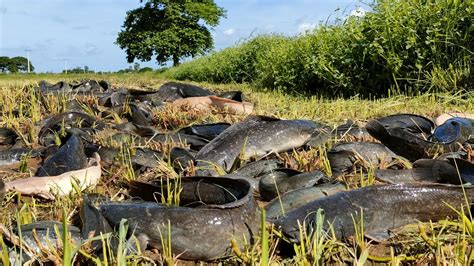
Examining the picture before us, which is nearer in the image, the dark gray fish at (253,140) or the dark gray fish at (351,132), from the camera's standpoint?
the dark gray fish at (253,140)

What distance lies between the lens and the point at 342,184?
2.64m

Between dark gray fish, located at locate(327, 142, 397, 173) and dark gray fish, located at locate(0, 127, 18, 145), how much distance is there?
276cm

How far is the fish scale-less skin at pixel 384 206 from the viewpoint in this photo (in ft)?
7.09

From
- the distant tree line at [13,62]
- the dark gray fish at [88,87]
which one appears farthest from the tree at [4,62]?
the dark gray fish at [88,87]

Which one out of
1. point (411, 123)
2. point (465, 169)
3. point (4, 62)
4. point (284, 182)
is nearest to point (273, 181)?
point (284, 182)

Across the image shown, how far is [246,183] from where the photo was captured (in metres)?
2.34

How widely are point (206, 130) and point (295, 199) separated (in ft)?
6.03

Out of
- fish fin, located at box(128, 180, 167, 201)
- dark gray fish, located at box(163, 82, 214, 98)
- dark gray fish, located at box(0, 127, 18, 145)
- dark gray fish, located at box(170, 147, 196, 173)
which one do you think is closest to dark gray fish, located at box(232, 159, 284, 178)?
dark gray fish, located at box(170, 147, 196, 173)

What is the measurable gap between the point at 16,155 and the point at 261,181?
2004 mm

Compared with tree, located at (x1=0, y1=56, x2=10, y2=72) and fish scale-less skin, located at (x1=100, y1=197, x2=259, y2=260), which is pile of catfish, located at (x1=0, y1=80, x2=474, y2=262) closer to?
fish scale-less skin, located at (x1=100, y1=197, x2=259, y2=260)

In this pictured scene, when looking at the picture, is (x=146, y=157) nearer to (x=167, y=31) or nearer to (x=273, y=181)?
(x=273, y=181)

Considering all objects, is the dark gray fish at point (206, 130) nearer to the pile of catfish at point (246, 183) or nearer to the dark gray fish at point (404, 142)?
the pile of catfish at point (246, 183)

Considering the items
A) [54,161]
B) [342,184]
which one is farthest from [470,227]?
[54,161]

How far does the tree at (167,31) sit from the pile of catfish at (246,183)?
28055 millimetres
